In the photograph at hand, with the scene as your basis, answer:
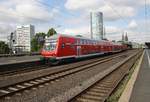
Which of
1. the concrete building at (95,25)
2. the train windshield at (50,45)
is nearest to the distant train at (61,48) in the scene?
the train windshield at (50,45)

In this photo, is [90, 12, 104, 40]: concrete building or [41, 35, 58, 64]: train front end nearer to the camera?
[41, 35, 58, 64]: train front end

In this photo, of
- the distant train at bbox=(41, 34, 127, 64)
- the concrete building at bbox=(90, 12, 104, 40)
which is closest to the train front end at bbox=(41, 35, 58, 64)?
the distant train at bbox=(41, 34, 127, 64)

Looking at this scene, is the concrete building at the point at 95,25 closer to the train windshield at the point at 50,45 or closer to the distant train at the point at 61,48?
the distant train at the point at 61,48

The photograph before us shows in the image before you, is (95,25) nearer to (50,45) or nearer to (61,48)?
(50,45)

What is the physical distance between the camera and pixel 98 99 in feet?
32.5

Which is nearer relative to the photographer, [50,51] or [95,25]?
[50,51]

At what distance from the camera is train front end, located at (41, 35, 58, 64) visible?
25328mm

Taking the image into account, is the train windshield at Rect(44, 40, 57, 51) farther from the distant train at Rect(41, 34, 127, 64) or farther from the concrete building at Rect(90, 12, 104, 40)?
the concrete building at Rect(90, 12, 104, 40)

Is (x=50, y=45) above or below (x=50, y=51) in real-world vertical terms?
above

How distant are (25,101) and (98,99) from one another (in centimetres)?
284

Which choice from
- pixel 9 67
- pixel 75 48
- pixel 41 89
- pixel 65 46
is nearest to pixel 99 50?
pixel 75 48

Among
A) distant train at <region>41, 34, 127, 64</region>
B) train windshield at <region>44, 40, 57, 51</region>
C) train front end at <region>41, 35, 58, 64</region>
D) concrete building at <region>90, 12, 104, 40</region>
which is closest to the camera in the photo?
train front end at <region>41, 35, 58, 64</region>

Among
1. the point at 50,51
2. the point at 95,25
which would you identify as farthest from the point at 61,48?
the point at 95,25

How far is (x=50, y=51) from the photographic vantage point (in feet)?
84.9
